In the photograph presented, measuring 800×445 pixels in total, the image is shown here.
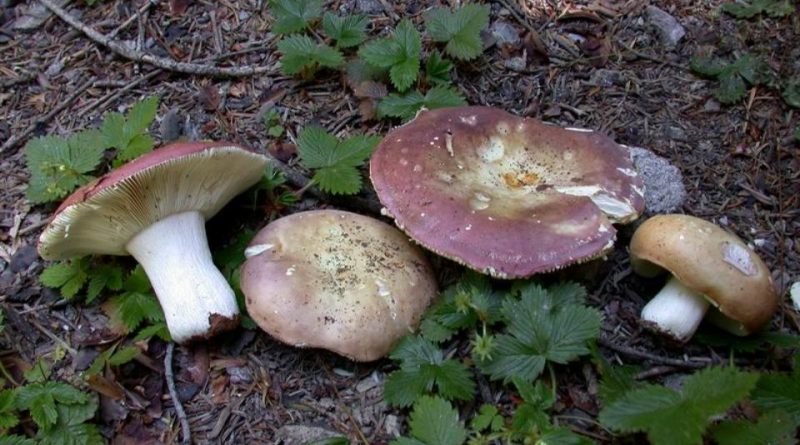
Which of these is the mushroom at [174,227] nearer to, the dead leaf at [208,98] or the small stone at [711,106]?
the dead leaf at [208,98]

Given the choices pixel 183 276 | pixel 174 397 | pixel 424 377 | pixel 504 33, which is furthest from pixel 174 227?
pixel 504 33

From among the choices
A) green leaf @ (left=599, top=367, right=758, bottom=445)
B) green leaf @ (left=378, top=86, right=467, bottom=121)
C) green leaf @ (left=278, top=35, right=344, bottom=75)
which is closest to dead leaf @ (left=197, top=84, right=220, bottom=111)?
green leaf @ (left=278, top=35, right=344, bottom=75)

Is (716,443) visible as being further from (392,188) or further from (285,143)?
(285,143)

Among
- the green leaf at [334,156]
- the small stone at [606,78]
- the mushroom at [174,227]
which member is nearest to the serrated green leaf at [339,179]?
the green leaf at [334,156]

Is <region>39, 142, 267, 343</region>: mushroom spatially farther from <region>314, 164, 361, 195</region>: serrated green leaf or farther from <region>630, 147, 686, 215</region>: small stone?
<region>630, 147, 686, 215</region>: small stone

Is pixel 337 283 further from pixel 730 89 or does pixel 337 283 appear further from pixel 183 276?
pixel 730 89
